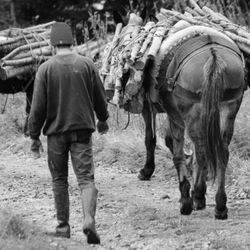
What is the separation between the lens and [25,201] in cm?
834

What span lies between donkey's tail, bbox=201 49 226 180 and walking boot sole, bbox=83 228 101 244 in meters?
1.40

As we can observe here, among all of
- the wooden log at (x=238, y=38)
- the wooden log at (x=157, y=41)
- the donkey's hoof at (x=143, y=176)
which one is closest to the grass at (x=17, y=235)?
the wooden log at (x=157, y=41)

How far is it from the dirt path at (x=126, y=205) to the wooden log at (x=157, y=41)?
5.38ft

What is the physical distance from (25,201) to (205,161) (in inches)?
94.7

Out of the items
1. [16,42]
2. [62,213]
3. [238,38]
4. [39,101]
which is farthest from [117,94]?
[16,42]

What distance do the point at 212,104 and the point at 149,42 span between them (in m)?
1.50

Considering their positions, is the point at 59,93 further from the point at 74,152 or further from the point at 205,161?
the point at 205,161

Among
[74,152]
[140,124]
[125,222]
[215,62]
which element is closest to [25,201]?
[125,222]

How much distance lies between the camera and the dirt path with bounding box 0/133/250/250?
632cm

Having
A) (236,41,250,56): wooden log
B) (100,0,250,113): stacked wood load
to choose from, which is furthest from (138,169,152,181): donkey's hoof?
(236,41,250,56): wooden log

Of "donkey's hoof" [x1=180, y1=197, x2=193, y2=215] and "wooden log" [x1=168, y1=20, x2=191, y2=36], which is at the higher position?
"wooden log" [x1=168, y1=20, x2=191, y2=36]

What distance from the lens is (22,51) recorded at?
1128 centimetres

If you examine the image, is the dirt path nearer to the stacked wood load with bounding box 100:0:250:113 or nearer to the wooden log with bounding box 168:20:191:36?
the stacked wood load with bounding box 100:0:250:113

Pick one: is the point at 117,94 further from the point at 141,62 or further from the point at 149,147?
the point at 149,147
